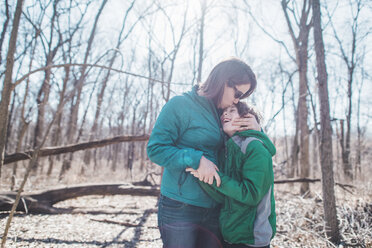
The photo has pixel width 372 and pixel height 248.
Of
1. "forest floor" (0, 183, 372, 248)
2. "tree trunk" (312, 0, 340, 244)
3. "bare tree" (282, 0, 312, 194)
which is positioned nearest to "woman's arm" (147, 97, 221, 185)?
"forest floor" (0, 183, 372, 248)

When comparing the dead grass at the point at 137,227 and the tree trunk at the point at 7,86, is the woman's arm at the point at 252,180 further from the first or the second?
the dead grass at the point at 137,227

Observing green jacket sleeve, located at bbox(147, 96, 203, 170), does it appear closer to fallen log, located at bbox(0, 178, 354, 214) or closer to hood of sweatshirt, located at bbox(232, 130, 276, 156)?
hood of sweatshirt, located at bbox(232, 130, 276, 156)

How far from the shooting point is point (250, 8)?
736cm

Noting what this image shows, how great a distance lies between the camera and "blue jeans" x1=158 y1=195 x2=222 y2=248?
1.05 metres

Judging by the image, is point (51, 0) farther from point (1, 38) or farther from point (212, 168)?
point (212, 168)

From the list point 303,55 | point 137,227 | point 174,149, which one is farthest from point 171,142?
point 303,55

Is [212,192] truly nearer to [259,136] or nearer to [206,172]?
[206,172]

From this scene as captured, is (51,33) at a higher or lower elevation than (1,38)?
higher

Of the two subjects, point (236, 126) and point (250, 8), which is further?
point (250, 8)

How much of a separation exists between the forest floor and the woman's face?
2527mm

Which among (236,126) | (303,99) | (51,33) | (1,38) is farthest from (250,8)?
(1,38)

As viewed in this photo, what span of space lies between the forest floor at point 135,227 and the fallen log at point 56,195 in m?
0.16

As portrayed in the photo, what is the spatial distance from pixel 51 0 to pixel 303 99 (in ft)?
34.2

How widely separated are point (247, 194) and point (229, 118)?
0.45 meters
